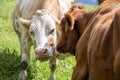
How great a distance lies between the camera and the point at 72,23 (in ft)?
11.9

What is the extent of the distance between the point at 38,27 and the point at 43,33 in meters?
0.15

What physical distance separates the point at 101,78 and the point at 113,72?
145 mm

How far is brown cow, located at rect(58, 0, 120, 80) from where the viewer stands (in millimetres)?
2391

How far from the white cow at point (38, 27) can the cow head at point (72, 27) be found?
7.27 ft

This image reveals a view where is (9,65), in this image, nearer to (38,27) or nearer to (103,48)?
(38,27)

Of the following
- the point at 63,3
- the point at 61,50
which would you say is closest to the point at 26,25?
the point at 63,3

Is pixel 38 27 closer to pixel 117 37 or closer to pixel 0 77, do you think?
pixel 0 77

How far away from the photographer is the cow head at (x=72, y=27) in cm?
366

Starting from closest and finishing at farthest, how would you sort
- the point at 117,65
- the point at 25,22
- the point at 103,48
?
the point at 117,65 → the point at 103,48 → the point at 25,22

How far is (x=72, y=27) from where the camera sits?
12.1 feet

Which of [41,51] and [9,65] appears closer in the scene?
[41,51]

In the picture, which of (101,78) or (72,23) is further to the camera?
(72,23)

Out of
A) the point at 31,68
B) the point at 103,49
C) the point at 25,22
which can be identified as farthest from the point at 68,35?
the point at 31,68

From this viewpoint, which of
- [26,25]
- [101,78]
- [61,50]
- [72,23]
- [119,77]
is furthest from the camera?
[26,25]
